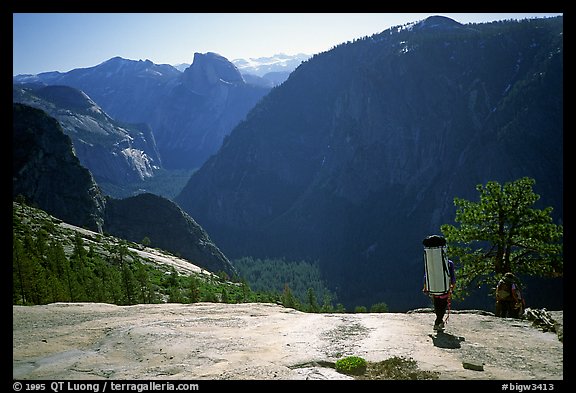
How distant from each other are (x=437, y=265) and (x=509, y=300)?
22.9ft

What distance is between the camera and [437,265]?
1425 centimetres

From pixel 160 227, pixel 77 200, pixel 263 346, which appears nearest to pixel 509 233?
pixel 263 346

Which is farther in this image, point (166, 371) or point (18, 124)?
point (18, 124)

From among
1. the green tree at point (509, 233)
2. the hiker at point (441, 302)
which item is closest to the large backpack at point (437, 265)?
the hiker at point (441, 302)

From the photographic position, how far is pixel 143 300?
64.1 metres

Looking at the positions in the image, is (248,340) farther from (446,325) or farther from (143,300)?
(143,300)

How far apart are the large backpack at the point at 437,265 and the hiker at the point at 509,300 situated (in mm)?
→ 6223

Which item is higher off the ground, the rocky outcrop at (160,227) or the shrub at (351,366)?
the shrub at (351,366)

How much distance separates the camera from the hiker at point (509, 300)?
60.7 feet

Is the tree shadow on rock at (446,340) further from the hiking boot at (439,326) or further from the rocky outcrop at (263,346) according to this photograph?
the hiking boot at (439,326)

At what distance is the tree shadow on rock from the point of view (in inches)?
478
